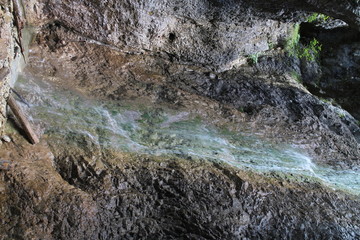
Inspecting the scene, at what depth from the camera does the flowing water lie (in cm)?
407

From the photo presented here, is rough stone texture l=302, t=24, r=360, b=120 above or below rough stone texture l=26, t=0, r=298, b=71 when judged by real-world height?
below

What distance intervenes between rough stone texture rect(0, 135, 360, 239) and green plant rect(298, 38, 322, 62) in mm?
3678

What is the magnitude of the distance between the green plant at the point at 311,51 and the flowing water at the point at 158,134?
2874 mm

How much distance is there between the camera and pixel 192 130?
450 cm

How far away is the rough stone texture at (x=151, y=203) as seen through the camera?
125 inches

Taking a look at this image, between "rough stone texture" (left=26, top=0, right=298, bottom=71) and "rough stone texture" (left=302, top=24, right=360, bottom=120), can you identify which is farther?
"rough stone texture" (left=302, top=24, right=360, bottom=120)

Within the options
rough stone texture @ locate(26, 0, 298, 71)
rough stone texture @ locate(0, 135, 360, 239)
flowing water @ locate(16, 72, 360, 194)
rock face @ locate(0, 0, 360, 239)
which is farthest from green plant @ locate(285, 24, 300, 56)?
rough stone texture @ locate(0, 135, 360, 239)

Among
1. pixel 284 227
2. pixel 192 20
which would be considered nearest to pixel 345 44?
pixel 192 20

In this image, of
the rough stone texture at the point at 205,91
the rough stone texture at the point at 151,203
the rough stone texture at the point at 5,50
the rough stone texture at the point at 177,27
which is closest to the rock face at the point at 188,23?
the rough stone texture at the point at 177,27

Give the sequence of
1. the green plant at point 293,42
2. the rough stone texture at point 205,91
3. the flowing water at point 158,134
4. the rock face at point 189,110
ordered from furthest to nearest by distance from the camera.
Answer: the green plant at point 293,42 → the rough stone texture at point 205,91 → the flowing water at point 158,134 → the rock face at point 189,110

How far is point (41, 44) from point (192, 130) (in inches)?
97.4

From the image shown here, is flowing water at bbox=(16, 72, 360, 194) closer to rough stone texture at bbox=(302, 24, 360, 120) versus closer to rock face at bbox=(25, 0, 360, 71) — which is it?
rock face at bbox=(25, 0, 360, 71)

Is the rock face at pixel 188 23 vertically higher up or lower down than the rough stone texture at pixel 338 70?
higher up

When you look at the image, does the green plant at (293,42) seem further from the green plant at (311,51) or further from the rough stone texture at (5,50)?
the rough stone texture at (5,50)
